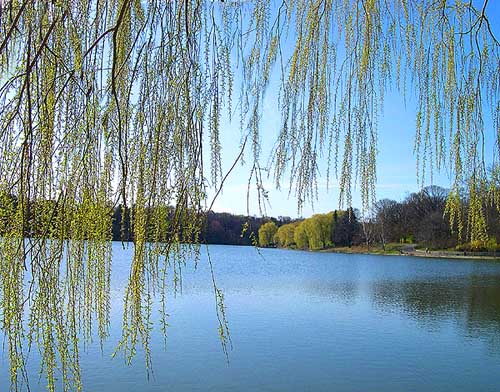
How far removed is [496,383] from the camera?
7.23 m

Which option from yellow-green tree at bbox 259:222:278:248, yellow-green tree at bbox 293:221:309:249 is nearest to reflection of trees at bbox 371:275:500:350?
yellow-green tree at bbox 259:222:278:248

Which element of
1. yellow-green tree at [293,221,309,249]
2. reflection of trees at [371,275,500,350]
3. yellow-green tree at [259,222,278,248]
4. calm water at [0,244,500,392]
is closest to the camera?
yellow-green tree at [259,222,278,248]

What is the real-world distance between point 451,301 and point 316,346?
25.7 ft

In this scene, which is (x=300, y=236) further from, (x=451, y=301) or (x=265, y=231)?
(x=265, y=231)

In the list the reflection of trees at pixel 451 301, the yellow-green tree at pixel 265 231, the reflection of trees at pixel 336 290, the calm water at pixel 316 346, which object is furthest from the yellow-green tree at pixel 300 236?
the yellow-green tree at pixel 265 231

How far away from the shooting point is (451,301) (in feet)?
49.0

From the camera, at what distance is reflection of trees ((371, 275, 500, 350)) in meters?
11.4

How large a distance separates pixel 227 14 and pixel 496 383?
25.3 ft

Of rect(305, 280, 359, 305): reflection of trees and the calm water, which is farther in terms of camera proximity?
rect(305, 280, 359, 305): reflection of trees

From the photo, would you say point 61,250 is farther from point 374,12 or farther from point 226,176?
point 374,12

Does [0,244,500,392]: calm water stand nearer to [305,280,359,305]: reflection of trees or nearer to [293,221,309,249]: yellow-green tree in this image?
[305,280,359,305]: reflection of trees

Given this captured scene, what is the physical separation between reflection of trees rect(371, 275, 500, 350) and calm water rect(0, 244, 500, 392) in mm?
51

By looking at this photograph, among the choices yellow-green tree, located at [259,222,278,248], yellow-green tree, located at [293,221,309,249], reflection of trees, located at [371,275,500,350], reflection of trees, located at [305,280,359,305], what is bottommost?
reflection of trees, located at [371,275,500,350]

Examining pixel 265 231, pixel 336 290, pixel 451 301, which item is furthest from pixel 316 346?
pixel 336 290
